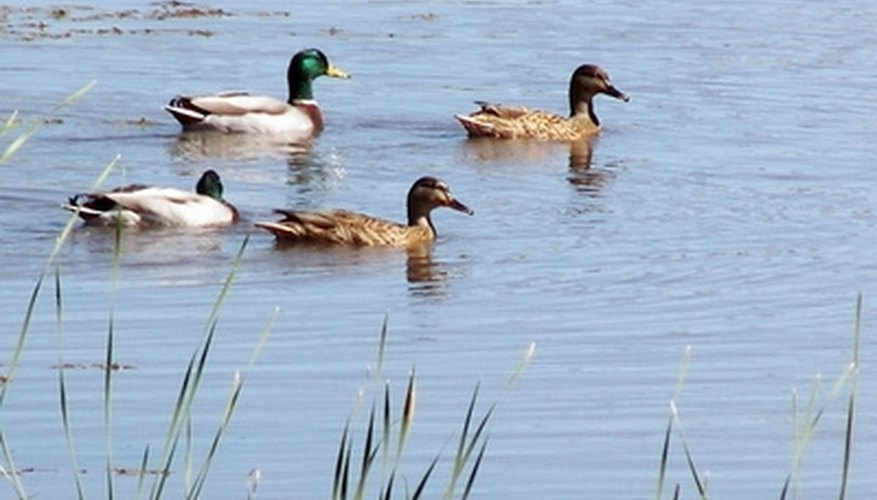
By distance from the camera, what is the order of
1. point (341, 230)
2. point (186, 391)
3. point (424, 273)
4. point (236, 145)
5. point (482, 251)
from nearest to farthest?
point (186, 391)
point (424, 273)
point (482, 251)
point (341, 230)
point (236, 145)

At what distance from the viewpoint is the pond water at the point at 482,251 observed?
7.94m

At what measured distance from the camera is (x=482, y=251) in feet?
41.7

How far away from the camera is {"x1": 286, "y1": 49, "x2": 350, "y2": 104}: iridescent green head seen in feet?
60.1

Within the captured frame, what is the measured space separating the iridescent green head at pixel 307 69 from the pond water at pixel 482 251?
Answer: 327 millimetres

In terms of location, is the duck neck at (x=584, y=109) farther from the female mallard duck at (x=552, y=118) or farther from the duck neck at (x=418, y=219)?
the duck neck at (x=418, y=219)

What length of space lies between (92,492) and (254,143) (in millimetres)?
10450

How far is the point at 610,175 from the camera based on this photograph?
15742 mm

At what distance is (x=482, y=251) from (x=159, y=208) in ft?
5.66

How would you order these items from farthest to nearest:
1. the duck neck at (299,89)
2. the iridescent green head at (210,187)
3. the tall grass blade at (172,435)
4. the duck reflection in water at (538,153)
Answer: the duck neck at (299,89)
the duck reflection in water at (538,153)
the iridescent green head at (210,187)
the tall grass blade at (172,435)

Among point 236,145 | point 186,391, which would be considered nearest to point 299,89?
point 236,145

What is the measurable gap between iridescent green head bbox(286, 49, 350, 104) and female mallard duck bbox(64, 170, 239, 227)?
4847mm

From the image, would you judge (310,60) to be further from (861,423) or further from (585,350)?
(861,423)

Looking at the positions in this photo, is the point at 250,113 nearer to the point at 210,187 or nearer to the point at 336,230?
the point at 210,187

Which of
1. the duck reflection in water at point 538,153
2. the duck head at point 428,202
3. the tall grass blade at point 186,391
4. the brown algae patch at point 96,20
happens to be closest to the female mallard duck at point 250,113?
the duck reflection in water at point 538,153
